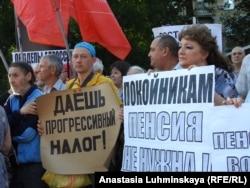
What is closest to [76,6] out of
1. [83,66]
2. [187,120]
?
[83,66]

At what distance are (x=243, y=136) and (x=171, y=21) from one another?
18006mm

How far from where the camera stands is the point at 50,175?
5.60 metres

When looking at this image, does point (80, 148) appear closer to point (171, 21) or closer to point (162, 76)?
point (162, 76)

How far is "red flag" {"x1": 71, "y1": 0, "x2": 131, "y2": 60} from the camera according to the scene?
7.30 metres

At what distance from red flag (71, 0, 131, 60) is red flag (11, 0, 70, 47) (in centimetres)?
24

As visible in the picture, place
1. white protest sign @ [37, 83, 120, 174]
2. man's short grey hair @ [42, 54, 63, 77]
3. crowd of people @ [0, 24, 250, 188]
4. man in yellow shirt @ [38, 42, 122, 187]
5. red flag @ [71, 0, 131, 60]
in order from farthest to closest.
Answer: red flag @ [71, 0, 131, 60]
man's short grey hair @ [42, 54, 63, 77]
man in yellow shirt @ [38, 42, 122, 187]
white protest sign @ [37, 83, 120, 174]
crowd of people @ [0, 24, 250, 188]

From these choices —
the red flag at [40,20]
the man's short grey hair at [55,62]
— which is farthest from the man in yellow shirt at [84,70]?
the red flag at [40,20]

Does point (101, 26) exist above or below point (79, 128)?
above

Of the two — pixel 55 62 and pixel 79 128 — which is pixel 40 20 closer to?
pixel 55 62

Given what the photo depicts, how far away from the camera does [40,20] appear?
24.1 feet

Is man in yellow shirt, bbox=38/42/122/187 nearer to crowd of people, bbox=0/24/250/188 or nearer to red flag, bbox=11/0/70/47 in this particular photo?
crowd of people, bbox=0/24/250/188

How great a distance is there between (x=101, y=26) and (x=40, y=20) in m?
0.72

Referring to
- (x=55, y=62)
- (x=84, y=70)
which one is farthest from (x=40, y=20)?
(x=84, y=70)

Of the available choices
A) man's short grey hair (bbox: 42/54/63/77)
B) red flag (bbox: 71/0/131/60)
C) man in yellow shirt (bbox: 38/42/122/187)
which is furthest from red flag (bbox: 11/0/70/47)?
man in yellow shirt (bbox: 38/42/122/187)
